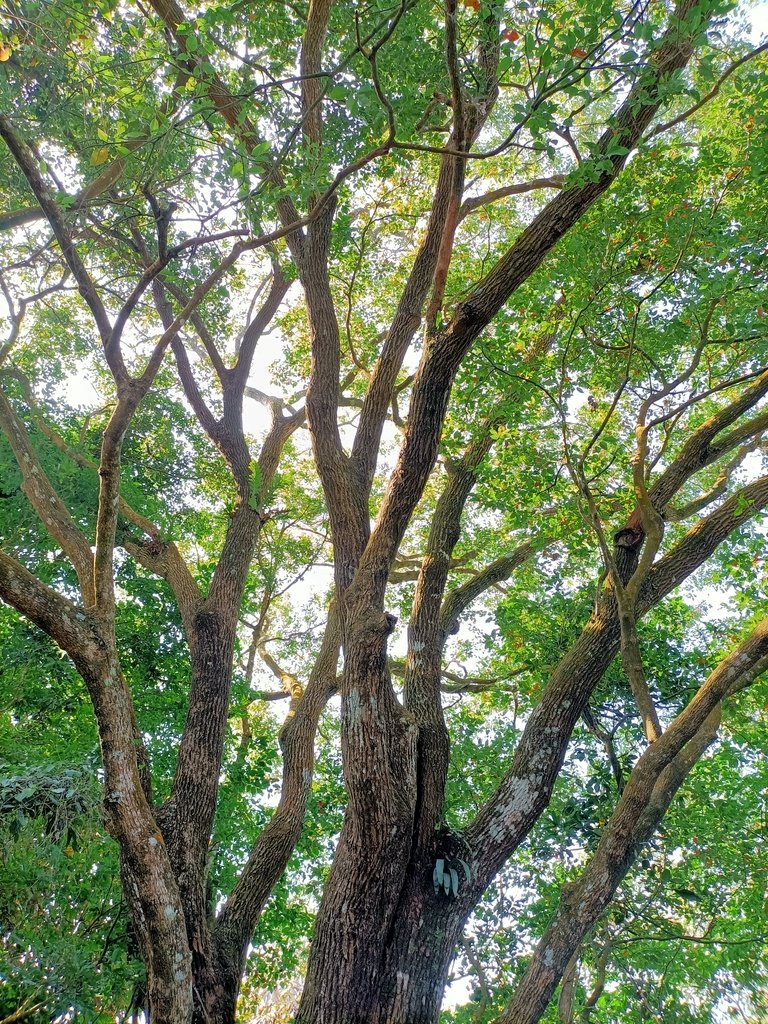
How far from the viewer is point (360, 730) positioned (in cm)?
362

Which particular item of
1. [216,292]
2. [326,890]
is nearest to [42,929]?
[326,890]

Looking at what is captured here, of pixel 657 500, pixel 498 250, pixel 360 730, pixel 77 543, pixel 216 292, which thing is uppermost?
pixel 498 250

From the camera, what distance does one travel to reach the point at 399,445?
5406 mm

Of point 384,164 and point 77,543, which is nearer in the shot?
point 77,543

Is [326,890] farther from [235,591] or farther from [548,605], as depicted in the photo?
[548,605]

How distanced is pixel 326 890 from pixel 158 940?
88cm

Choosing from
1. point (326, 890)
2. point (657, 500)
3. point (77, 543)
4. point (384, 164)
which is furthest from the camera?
point (384, 164)

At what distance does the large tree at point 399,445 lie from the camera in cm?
336

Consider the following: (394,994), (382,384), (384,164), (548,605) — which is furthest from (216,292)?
(394,994)

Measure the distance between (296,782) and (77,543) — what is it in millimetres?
2833

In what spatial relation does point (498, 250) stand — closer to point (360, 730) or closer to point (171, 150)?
point (171, 150)

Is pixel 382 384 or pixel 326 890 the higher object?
pixel 382 384

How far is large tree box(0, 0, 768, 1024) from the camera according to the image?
336 centimetres

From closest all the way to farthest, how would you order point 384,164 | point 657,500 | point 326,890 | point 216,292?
point 326,890
point 657,500
point 384,164
point 216,292
